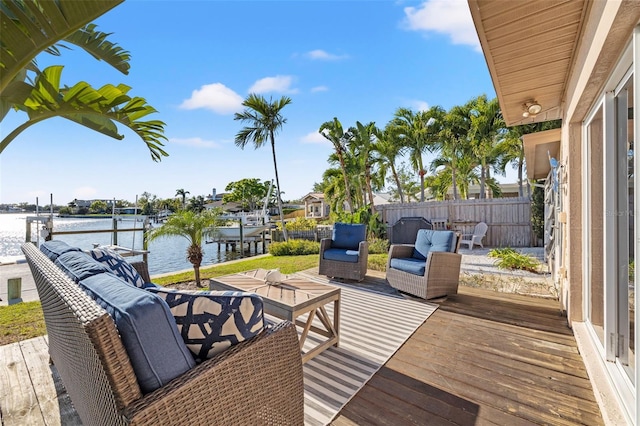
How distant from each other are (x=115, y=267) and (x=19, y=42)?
146cm

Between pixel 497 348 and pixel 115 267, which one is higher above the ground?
pixel 115 267

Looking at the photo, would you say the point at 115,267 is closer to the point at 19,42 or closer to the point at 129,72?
the point at 19,42

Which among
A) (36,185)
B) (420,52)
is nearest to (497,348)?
(420,52)

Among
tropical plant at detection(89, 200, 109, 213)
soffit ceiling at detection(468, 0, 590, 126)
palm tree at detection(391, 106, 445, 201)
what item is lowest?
tropical plant at detection(89, 200, 109, 213)

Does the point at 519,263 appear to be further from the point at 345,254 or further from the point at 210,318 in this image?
the point at 210,318

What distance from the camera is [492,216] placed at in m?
9.95

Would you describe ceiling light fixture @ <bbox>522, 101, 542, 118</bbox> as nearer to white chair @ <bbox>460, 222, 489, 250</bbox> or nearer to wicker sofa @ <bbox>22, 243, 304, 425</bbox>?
wicker sofa @ <bbox>22, 243, 304, 425</bbox>

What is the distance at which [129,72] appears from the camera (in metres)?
2.78

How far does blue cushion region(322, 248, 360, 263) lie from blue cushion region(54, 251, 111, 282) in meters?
3.93

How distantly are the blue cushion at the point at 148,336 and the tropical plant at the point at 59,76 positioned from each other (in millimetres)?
1623

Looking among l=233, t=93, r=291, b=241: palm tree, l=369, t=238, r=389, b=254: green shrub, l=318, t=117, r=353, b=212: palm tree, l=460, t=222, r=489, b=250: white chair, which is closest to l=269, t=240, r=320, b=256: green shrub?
l=233, t=93, r=291, b=241: palm tree

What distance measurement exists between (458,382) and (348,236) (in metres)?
3.44

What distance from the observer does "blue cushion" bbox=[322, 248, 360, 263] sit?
5.12 m

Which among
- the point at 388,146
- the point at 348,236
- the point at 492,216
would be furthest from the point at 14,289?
the point at 388,146
